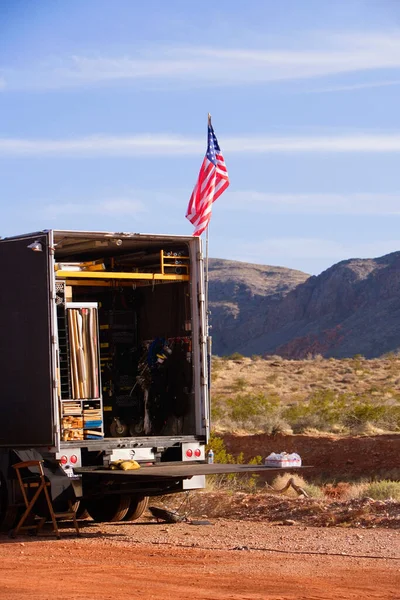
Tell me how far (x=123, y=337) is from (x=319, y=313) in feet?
272

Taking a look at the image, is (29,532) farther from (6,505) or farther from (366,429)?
(366,429)

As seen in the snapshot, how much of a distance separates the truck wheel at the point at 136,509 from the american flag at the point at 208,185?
4209 mm

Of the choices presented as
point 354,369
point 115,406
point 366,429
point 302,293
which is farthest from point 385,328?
point 115,406

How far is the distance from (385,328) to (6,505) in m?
74.1

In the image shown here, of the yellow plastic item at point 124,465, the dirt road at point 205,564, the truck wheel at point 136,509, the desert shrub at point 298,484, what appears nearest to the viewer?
the dirt road at point 205,564

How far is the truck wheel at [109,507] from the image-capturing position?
14727 millimetres

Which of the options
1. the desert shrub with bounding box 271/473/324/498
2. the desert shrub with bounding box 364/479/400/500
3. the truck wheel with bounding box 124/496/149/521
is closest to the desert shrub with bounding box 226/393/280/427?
the desert shrub with bounding box 271/473/324/498

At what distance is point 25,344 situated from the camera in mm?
13273

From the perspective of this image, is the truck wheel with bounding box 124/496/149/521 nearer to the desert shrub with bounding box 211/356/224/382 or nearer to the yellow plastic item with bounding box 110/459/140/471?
the yellow plastic item with bounding box 110/459/140/471

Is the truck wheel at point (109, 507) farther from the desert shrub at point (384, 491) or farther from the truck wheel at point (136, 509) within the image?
the desert shrub at point (384, 491)

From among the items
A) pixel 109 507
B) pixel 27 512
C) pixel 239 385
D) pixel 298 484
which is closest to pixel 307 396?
pixel 239 385

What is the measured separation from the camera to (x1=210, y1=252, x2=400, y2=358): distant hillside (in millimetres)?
87062

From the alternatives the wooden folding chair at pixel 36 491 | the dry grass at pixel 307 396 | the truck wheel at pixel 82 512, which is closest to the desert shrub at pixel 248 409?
the dry grass at pixel 307 396

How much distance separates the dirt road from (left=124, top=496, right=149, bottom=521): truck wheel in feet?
2.01
